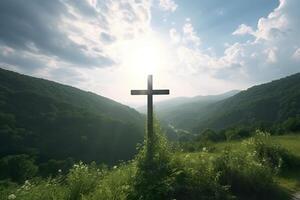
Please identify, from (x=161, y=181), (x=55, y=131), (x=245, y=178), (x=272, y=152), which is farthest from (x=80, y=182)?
(x=55, y=131)

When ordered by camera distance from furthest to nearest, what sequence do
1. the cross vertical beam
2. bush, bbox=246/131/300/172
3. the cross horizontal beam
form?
bush, bbox=246/131/300/172
the cross horizontal beam
the cross vertical beam

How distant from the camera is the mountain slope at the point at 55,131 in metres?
98.2

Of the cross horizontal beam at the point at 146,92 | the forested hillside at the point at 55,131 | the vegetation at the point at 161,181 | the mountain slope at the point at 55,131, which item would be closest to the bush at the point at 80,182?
the vegetation at the point at 161,181

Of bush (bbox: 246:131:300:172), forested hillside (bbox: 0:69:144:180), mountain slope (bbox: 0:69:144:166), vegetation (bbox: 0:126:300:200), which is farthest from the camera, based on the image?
mountain slope (bbox: 0:69:144:166)

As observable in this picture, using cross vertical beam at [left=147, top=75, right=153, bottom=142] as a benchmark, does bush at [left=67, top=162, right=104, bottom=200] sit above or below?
below

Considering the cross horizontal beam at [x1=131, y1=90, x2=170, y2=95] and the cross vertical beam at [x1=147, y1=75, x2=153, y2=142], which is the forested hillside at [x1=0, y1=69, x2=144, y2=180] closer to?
the cross horizontal beam at [x1=131, y1=90, x2=170, y2=95]

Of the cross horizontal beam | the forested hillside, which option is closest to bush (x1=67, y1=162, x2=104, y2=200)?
the cross horizontal beam

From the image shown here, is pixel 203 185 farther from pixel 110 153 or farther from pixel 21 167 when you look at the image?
pixel 110 153

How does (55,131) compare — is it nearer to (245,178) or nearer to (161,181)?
(245,178)

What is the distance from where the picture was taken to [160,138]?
10.3 metres

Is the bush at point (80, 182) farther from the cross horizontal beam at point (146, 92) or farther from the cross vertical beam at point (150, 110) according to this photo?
the cross horizontal beam at point (146, 92)

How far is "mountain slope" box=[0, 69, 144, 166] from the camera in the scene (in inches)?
3866

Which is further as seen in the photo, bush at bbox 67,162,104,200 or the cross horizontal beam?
the cross horizontal beam

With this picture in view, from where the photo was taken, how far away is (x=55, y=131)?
4496 inches
